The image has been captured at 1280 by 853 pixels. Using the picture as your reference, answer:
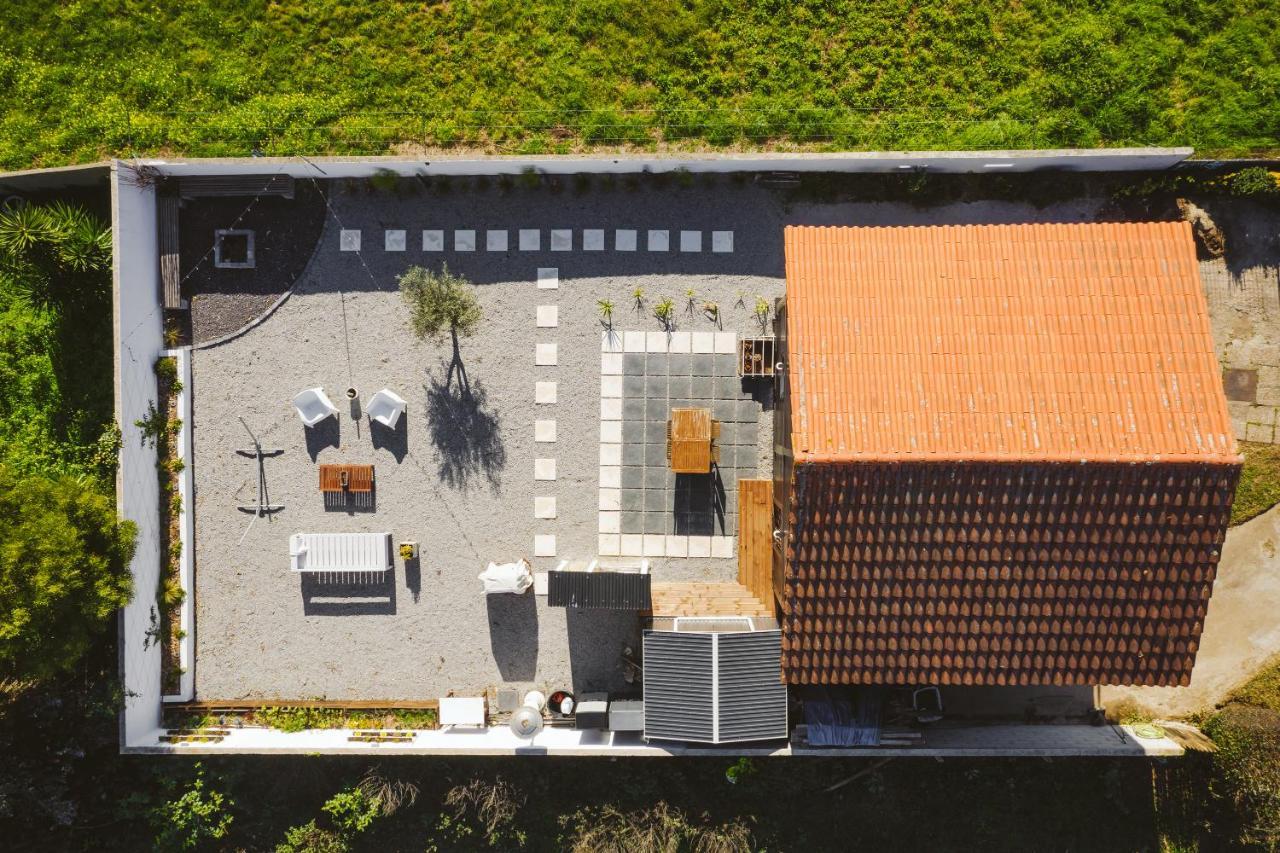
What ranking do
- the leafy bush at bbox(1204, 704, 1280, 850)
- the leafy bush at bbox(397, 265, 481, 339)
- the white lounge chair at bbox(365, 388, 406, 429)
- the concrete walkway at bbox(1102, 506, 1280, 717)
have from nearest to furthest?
the leafy bush at bbox(1204, 704, 1280, 850) → the leafy bush at bbox(397, 265, 481, 339) → the white lounge chair at bbox(365, 388, 406, 429) → the concrete walkway at bbox(1102, 506, 1280, 717)

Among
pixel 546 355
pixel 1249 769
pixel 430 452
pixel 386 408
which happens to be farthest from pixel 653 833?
pixel 1249 769

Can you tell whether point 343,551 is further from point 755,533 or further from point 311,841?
point 755,533

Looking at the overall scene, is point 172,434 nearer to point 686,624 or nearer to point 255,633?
point 255,633

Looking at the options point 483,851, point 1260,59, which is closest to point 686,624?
point 483,851

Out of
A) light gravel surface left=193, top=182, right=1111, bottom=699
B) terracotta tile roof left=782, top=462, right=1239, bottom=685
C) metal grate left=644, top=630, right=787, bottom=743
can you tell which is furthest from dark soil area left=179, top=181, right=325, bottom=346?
terracotta tile roof left=782, top=462, right=1239, bottom=685

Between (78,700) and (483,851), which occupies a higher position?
(78,700)

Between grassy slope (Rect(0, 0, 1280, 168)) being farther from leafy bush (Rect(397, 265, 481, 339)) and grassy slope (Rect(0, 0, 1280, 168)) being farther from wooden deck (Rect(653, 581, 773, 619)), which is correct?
wooden deck (Rect(653, 581, 773, 619))
